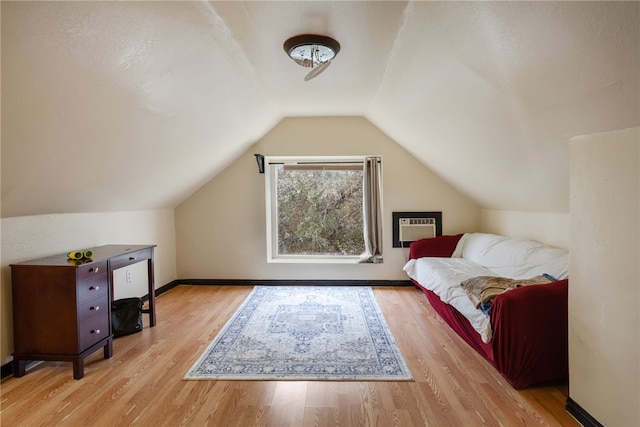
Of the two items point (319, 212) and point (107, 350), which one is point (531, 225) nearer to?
point (319, 212)

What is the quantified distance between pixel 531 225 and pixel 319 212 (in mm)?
2525

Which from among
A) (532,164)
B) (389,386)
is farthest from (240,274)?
(532,164)

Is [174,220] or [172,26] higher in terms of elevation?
[172,26]

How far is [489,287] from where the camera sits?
229 centimetres

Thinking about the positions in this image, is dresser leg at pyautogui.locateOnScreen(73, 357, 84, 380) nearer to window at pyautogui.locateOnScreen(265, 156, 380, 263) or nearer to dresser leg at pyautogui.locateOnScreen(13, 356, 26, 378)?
dresser leg at pyautogui.locateOnScreen(13, 356, 26, 378)

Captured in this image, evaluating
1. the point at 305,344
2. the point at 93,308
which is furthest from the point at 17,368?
the point at 305,344

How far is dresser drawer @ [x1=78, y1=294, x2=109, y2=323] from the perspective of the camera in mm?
2109

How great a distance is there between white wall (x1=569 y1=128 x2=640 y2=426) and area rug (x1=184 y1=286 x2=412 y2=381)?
37.5 inches

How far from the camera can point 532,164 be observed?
236 cm

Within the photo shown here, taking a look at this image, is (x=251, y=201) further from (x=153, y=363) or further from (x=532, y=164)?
(x=532, y=164)

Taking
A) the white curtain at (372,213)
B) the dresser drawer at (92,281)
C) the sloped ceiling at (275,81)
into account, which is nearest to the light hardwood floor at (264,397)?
the dresser drawer at (92,281)

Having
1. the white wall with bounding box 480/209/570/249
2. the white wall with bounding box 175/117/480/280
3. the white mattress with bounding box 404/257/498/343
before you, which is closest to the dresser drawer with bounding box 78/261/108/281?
the white wall with bounding box 175/117/480/280

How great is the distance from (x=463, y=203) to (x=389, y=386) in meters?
2.97

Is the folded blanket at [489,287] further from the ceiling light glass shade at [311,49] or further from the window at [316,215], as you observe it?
the window at [316,215]
